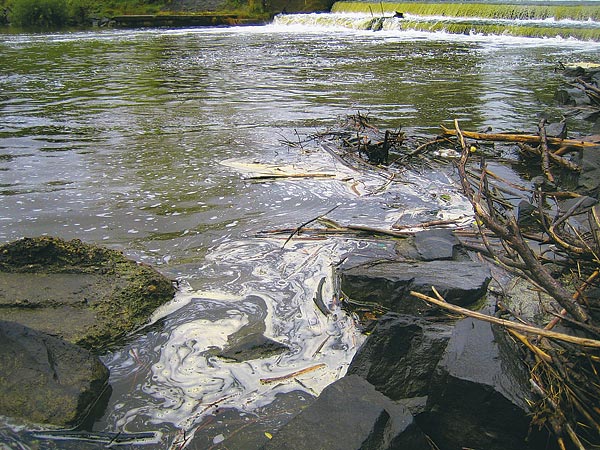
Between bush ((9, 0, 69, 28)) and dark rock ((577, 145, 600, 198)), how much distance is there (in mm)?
45815

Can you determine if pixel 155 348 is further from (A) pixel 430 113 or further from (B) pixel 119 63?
(B) pixel 119 63

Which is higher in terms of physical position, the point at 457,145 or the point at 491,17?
the point at 491,17

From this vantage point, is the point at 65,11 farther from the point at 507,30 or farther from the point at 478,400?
A: the point at 478,400

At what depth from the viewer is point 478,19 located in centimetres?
2472

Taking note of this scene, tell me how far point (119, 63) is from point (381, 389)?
16912 mm

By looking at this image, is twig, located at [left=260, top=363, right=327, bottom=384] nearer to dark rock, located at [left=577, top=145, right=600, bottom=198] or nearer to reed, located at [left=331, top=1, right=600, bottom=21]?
dark rock, located at [left=577, top=145, right=600, bottom=198]

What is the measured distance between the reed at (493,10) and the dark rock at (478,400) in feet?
75.6

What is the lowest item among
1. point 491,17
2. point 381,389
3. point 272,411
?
point 272,411

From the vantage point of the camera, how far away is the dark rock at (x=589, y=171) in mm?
4680

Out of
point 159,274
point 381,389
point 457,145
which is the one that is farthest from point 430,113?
point 381,389

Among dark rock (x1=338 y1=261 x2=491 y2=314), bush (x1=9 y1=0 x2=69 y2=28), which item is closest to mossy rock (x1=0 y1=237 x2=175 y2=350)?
dark rock (x1=338 y1=261 x2=491 y2=314)

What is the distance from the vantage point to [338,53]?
1848 cm

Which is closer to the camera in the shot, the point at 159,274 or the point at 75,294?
the point at 75,294

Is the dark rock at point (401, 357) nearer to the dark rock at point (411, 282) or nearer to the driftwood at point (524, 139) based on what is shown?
the dark rock at point (411, 282)
